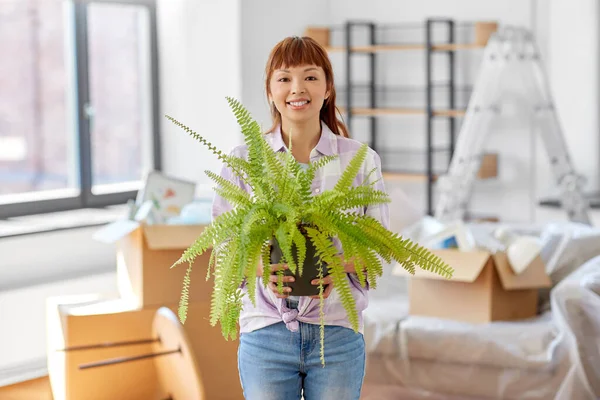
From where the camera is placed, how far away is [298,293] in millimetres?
1511

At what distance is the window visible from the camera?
4.04 m

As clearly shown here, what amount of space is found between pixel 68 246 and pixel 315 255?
8.25ft

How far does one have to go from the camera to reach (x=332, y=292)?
162 centimetres

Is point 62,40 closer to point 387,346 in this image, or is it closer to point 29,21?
point 29,21

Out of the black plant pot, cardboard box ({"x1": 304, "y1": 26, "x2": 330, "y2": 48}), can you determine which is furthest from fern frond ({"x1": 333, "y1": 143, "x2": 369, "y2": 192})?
cardboard box ({"x1": 304, "y1": 26, "x2": 330, "y2": 48})

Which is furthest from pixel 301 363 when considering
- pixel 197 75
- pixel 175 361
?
pixel 197 75

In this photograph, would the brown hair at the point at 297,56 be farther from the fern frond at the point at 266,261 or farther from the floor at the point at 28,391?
the floor at the point at 28,391

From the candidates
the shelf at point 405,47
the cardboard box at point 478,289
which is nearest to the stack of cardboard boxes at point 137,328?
the cardboard box at point 478,289

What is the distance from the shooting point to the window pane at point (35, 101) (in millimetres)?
4012

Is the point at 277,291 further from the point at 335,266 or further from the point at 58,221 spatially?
the point at 58,221

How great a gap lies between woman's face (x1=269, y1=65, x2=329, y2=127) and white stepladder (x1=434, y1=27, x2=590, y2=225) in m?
2.78

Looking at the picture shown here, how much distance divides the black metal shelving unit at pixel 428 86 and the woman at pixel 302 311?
11.3 feet

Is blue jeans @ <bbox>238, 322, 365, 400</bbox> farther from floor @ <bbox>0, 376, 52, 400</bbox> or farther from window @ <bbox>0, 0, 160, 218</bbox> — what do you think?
window @ <bbox>0, 0, 160, 218</bbox>

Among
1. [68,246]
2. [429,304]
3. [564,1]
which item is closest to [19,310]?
[68,246]
